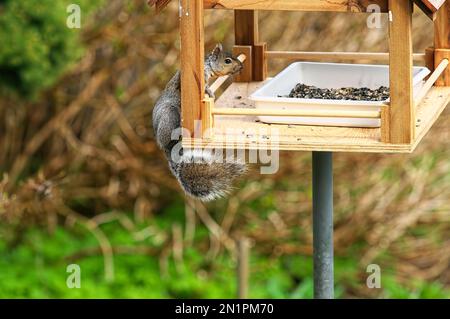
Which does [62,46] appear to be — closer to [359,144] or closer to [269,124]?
[269,124]

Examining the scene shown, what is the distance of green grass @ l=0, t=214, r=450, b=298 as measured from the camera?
14.2ft

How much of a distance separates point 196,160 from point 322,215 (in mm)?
471

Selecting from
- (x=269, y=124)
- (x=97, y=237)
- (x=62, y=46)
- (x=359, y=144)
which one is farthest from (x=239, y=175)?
(x=97, y=237)

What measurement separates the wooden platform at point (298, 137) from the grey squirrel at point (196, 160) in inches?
3.3

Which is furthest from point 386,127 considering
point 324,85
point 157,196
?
point 157,196

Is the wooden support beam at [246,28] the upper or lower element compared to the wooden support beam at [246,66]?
upper

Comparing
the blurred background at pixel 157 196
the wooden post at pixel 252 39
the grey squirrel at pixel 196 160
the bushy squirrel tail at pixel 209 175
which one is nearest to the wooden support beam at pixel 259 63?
the wooden post at pixel 252 39

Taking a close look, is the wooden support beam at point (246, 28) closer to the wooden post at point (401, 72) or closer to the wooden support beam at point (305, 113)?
the wooden support beam at point (305, 113)

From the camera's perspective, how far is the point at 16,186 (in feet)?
15.4

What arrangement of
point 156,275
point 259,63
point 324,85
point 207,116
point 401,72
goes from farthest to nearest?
point 156,275 < point 259,63 < point 324,85 < point 207,116 < point 401,72

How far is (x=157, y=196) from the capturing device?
15.7 ft

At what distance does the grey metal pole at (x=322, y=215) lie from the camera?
2.72 metres

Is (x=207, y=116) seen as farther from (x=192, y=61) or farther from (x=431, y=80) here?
(x=431, y=80)

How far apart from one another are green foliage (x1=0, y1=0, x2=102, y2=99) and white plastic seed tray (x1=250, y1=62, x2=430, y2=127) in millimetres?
1497
